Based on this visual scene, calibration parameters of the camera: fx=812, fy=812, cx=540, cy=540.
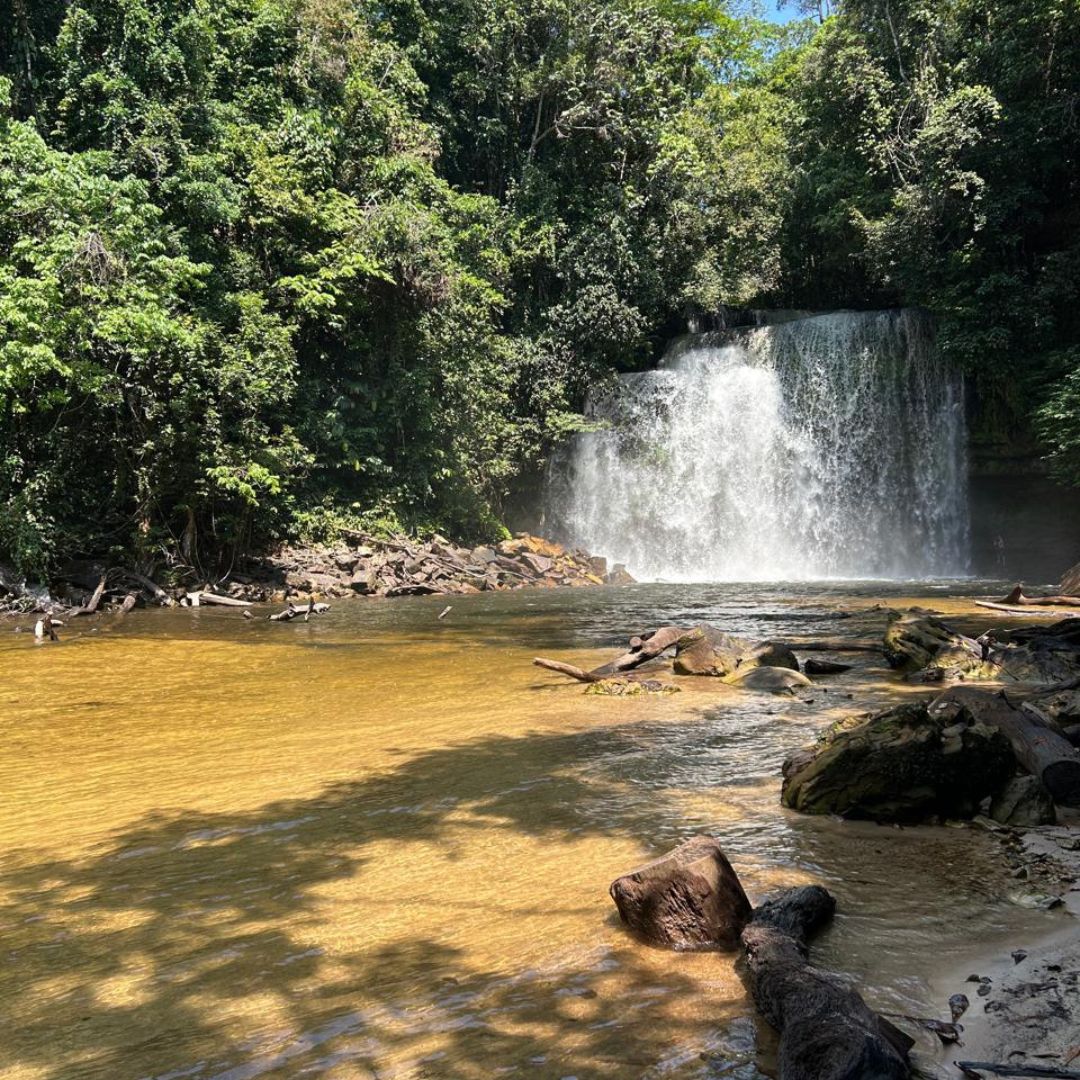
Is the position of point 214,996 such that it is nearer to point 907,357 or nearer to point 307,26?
point 907,357

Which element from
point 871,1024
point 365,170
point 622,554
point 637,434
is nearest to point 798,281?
point 637,434

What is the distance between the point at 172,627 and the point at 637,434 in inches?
735

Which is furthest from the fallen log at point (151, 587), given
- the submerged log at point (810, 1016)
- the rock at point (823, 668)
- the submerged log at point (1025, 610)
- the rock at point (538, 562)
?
the submerged log at point (810, 1016)

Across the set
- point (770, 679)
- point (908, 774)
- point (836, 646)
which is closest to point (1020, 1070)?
point (908, 774)

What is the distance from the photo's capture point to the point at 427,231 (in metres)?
24.1

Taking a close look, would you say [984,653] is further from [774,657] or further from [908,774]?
[908,774]

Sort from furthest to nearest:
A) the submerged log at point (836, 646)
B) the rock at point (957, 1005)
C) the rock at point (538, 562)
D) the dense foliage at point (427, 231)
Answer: the rock at point (538, 562) < the dense foliage at point (427, 231) < the submerged log at point (836, 646) < the rock at point (957, 1005)

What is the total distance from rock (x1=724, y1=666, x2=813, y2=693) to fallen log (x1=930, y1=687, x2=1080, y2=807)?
2.45 metres

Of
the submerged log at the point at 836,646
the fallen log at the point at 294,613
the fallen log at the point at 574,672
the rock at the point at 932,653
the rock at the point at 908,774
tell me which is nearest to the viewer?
the rock at the point at 908,774

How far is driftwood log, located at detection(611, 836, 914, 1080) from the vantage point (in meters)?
1.90

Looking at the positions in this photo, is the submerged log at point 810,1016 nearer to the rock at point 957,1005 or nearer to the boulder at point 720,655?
the rock at point 957,1005

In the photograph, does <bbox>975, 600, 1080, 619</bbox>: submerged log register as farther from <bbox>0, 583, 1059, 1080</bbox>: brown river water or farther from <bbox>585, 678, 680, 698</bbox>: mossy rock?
<bbox>585, 678, 680, 698</bbox>: mossy rock

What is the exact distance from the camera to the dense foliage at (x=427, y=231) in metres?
16.8

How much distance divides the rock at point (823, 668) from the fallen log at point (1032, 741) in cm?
319
